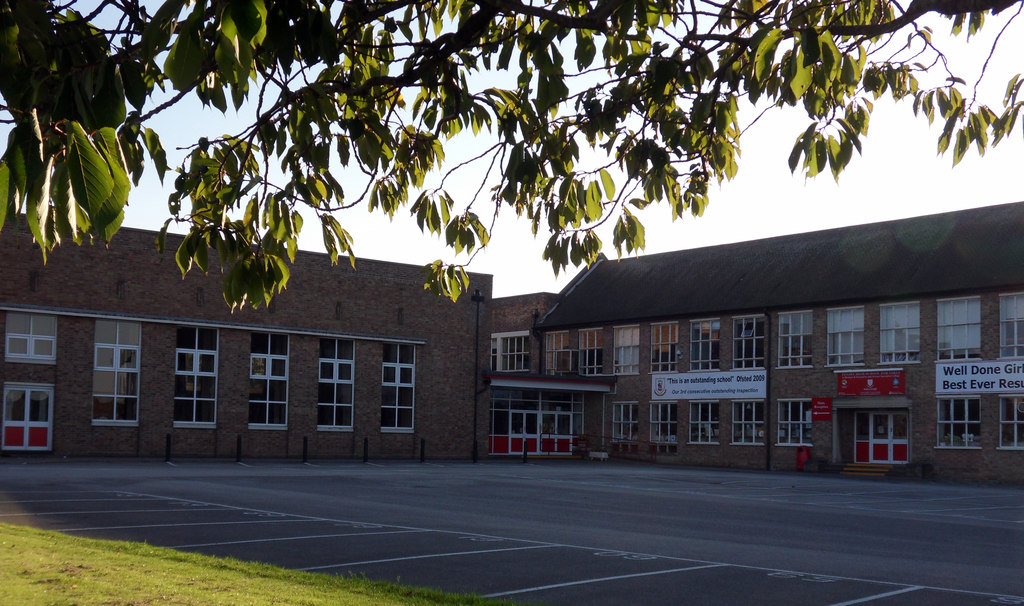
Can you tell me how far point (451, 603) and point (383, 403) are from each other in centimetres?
3129

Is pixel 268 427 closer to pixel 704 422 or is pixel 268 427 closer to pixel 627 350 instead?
pixel 627 350

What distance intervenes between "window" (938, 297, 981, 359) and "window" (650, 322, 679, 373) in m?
11.5

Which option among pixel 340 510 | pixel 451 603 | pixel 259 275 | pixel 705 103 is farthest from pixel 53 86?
pixel 340 510

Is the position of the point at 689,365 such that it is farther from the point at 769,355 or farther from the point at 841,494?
the point at 841,494

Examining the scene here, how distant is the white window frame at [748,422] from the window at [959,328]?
766cm

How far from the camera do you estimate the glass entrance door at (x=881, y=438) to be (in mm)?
37000

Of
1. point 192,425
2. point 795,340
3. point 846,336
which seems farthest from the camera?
point 795,340

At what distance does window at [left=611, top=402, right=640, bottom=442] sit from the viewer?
46000 mm

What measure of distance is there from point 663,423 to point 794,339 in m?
7.28

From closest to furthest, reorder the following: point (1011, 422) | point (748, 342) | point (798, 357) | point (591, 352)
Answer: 1. point (1011, 422)
2. point (798, 357)
3. point (748, 342)
4. point (591, 352)

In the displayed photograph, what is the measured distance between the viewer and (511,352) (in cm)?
5381

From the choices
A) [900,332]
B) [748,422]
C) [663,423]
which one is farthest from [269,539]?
[663,423]

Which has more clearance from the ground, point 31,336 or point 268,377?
point 31,336

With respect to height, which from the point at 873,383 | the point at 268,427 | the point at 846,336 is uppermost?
the point at 846,336
